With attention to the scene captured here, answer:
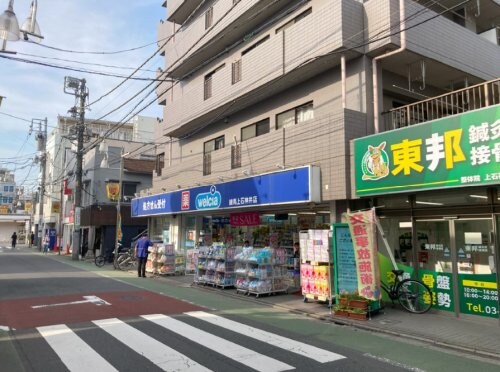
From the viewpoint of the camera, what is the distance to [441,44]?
42.3 ft

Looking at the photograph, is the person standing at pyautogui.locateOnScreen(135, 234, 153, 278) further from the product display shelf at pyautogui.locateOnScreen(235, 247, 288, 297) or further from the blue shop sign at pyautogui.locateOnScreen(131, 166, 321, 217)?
the product display shelf at pyautogui.locateOnScreen(235, 247, 288, 297)

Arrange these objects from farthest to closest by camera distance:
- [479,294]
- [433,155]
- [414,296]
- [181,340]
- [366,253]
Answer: [414,296], [366,253], [433,155], [479,294], [181,340]

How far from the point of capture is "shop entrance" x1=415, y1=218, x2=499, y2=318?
928cm

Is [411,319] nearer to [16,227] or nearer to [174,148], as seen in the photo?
[174,148]

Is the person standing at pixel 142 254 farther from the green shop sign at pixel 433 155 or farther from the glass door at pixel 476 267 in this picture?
the glass door at pixel 476 267

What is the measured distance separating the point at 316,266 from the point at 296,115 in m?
6.11

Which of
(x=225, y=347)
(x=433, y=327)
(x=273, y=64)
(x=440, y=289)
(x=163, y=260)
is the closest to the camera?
(x=225, y=347)

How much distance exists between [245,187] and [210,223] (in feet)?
17.9

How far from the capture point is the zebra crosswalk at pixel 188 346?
6293 mm

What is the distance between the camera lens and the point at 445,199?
1004 centimetres

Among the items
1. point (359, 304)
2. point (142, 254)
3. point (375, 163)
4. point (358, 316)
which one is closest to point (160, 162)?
point (142, 254)

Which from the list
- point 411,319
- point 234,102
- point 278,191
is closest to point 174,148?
point 234,102

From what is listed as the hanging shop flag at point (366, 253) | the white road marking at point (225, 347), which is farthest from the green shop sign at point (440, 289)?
the white road marking at point (225, 347)

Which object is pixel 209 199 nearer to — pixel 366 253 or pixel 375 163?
pixel 375 163
